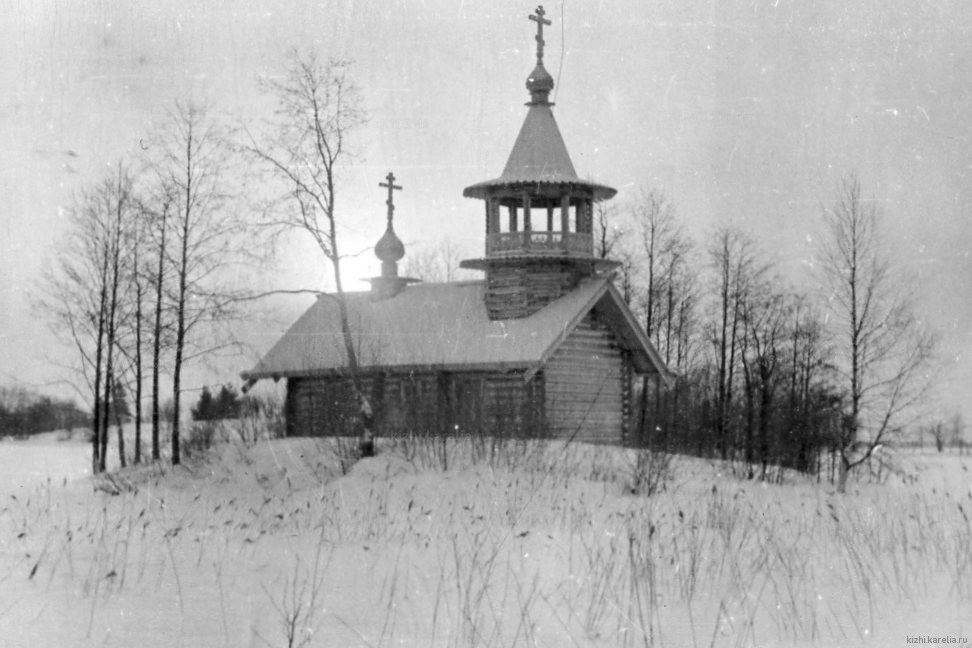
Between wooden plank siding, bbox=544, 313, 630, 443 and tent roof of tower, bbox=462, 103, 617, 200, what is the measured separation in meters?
3.64

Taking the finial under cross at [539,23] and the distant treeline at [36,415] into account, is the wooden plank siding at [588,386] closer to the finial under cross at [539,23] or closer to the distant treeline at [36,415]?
the finial under cross at [539,23]

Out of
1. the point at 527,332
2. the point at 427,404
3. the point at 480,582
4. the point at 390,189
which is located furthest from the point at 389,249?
the point at 480,582

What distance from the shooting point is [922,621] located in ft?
25.2

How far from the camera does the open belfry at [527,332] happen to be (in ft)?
81.7

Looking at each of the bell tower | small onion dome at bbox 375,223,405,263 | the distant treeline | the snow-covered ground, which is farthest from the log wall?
the distant treeline

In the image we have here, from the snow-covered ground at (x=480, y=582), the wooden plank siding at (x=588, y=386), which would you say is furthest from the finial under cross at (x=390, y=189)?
the snow-covered ground at (x=480, y=582)

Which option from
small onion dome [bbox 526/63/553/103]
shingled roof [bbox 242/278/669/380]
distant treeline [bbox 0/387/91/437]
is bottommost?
distant treeline [bbox 0/387/91/437]

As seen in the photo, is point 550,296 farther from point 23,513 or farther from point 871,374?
point 23,513

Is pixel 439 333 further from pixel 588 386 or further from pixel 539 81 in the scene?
pixel 539 81

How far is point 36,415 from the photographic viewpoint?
2178 inches

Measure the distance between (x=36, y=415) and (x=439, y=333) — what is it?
3620 cm

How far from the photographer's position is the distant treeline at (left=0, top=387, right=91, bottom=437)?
4975 cm

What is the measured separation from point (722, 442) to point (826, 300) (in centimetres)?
475

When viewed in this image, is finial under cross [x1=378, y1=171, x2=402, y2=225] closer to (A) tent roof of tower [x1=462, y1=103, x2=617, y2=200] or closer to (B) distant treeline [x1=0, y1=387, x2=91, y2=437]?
(A) tent roof of tower [x1=462, y1=103, x2=617, y2=200]
